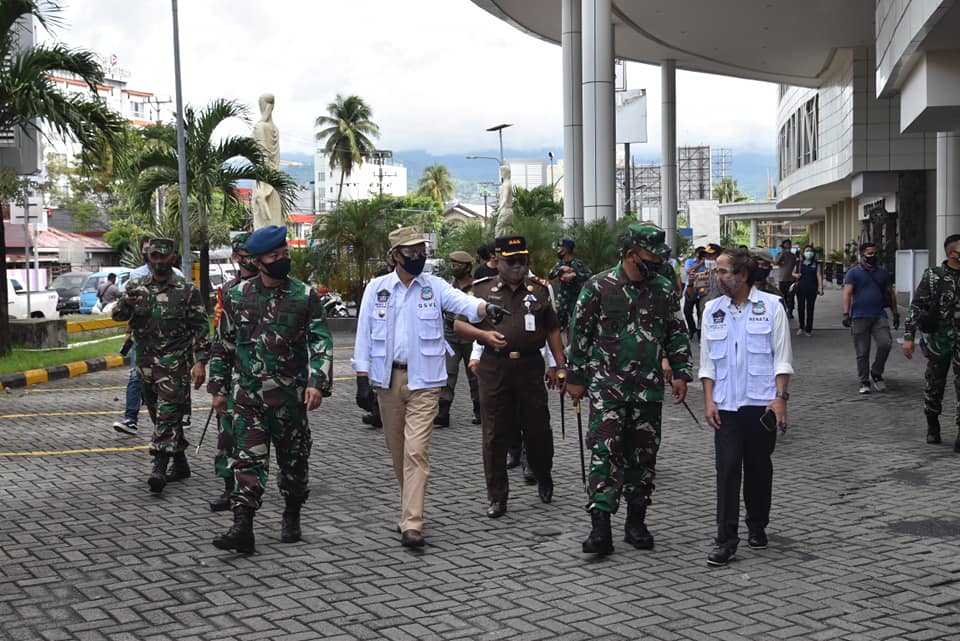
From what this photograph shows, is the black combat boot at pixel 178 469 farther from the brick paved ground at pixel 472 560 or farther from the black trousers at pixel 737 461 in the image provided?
the black trousers at pixel 737 461

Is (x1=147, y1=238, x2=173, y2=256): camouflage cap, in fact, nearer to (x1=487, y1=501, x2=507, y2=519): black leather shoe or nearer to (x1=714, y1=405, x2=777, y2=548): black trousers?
(x1=487, y1=501, x2=507, y2=519): black leather shoe

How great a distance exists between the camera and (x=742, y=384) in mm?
6488

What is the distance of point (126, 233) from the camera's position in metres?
68.9

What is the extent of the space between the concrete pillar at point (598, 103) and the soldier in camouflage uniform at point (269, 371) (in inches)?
704

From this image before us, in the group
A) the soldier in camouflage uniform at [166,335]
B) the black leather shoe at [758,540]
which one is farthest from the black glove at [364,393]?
the black leather shoe at [758,540]

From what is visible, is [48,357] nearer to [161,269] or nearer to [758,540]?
[161,269]

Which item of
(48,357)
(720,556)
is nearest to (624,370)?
(720,556)

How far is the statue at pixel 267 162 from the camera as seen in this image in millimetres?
25734

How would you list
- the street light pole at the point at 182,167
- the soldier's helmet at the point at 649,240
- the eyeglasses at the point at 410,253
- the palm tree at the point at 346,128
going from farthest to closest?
the palm tree at the point at 346,128 → the street light pole at the point at 182,167 → the eyeglasses at the point at 410,253 → the soldier's helmet at the point at 649,240

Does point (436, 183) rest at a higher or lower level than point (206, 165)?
higher

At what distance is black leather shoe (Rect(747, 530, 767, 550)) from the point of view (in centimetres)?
671

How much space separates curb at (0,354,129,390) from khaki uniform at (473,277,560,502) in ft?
36.1

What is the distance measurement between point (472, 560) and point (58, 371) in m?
13.1

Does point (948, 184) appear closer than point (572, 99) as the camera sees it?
Yes
